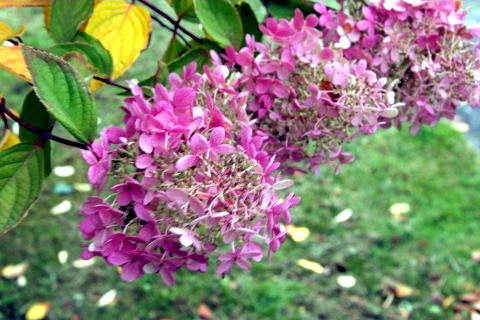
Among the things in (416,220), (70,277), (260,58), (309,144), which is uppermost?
(260,58)

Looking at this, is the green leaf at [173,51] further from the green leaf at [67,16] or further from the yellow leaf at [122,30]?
the green leaf at [67,16]

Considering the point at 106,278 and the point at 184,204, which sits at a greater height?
the point at 184,204

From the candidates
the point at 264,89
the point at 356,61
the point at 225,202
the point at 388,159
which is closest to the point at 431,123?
the point at 356,61

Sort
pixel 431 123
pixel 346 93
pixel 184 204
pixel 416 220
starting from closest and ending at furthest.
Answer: pixel 184 204
pixel 346 93
pixel 431 123
pixel 416 220

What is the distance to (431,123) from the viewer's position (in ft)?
3.17

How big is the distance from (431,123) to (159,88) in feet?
1.42

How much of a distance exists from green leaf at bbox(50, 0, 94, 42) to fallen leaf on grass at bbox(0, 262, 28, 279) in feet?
4.77

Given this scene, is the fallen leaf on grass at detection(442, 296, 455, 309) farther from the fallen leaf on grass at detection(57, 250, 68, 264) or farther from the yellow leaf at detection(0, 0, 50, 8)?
the yellow leaf at detection(0, 0, 50, 8)

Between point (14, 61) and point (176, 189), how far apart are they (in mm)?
228

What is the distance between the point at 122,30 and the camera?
93 cm

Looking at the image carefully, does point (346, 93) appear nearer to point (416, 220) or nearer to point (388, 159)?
point (416, 220)

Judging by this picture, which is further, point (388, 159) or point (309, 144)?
point (388, 159)

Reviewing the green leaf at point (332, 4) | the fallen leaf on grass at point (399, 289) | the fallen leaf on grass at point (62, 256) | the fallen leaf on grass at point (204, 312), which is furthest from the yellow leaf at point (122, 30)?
the fallen leaf on grass at point (399, 289)

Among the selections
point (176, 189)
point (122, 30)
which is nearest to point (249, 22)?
point (122, 30)
